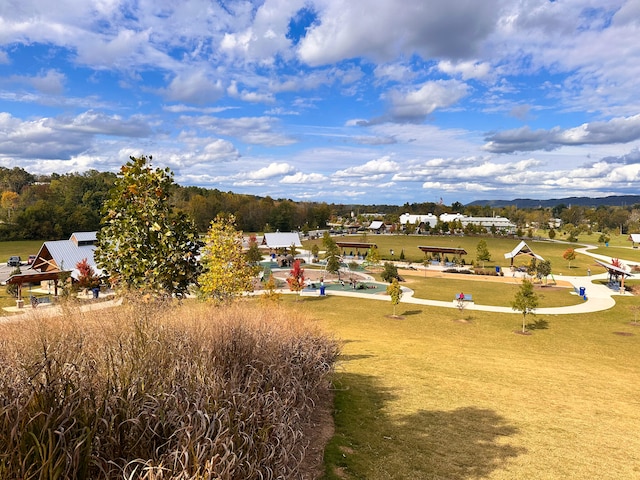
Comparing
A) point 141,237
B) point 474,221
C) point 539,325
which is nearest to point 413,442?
point 141,237

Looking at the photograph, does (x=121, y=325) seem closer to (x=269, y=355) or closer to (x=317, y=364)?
(x=269, y=355)

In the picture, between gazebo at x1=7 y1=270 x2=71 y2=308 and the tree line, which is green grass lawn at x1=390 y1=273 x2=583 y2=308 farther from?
the tree line

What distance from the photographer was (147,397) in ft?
16.1

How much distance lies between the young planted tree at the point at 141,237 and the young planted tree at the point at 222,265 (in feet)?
21.0

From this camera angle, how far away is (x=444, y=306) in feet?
98.8

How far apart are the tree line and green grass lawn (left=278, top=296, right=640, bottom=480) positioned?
4516 cm

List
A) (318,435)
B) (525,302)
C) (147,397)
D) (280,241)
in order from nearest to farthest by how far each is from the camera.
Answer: (147,397)
(318,435)
(525,302)
(280,241)

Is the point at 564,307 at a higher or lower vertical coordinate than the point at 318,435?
lower

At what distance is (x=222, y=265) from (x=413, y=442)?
1123 centimetres

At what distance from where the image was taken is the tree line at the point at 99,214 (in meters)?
74.3

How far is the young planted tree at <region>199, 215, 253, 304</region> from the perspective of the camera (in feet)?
54.2

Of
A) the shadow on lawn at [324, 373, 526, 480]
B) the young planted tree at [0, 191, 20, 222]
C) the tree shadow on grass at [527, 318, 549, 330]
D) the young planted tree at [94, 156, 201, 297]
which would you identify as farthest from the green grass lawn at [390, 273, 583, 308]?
the young planted tree at [0, 191, 20, 222]

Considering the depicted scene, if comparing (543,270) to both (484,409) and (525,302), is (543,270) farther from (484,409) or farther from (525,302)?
(484,409)

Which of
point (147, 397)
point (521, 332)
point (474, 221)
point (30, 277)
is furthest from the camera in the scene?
point (474, 221)
